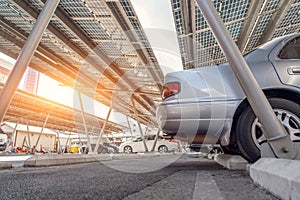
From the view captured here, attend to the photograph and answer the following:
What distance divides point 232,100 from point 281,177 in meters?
1.72

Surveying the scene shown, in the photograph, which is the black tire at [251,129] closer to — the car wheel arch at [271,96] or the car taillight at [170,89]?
the car wheel arch at [271,96]

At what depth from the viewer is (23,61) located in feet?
5.36

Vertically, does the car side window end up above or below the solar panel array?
below

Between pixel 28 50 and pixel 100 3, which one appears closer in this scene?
pixel 28 50

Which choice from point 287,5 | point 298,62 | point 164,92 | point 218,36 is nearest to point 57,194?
point 218,36

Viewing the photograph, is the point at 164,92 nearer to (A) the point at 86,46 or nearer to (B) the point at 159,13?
(B) the point at 159,13

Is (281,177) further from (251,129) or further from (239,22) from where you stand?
(239,22)

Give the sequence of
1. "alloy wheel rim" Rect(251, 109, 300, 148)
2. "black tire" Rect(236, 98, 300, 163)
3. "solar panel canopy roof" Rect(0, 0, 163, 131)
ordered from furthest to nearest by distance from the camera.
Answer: "solar panel canopy roof" Rect(0, 0, 163, 131), "black tire" Rect(236, 98, 300, 163), "alloy wheel rim" Rect(251, 109, 300, 148)

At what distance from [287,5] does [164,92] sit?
4676mm

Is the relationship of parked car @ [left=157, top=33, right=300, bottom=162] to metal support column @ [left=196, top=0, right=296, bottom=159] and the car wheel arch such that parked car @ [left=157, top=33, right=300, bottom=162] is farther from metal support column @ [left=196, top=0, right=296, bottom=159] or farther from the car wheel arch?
metal support column @ [left=196, top=0, right=296, bottom=159]

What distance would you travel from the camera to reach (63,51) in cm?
895

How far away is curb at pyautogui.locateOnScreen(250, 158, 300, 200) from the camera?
1.25 metres

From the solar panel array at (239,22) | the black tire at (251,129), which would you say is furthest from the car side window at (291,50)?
the solar panel array at (239,22)

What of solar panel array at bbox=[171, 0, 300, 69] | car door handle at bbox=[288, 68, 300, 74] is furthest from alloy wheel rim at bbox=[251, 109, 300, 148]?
solar panel array at bbox=[171, 0, 300, 69]
